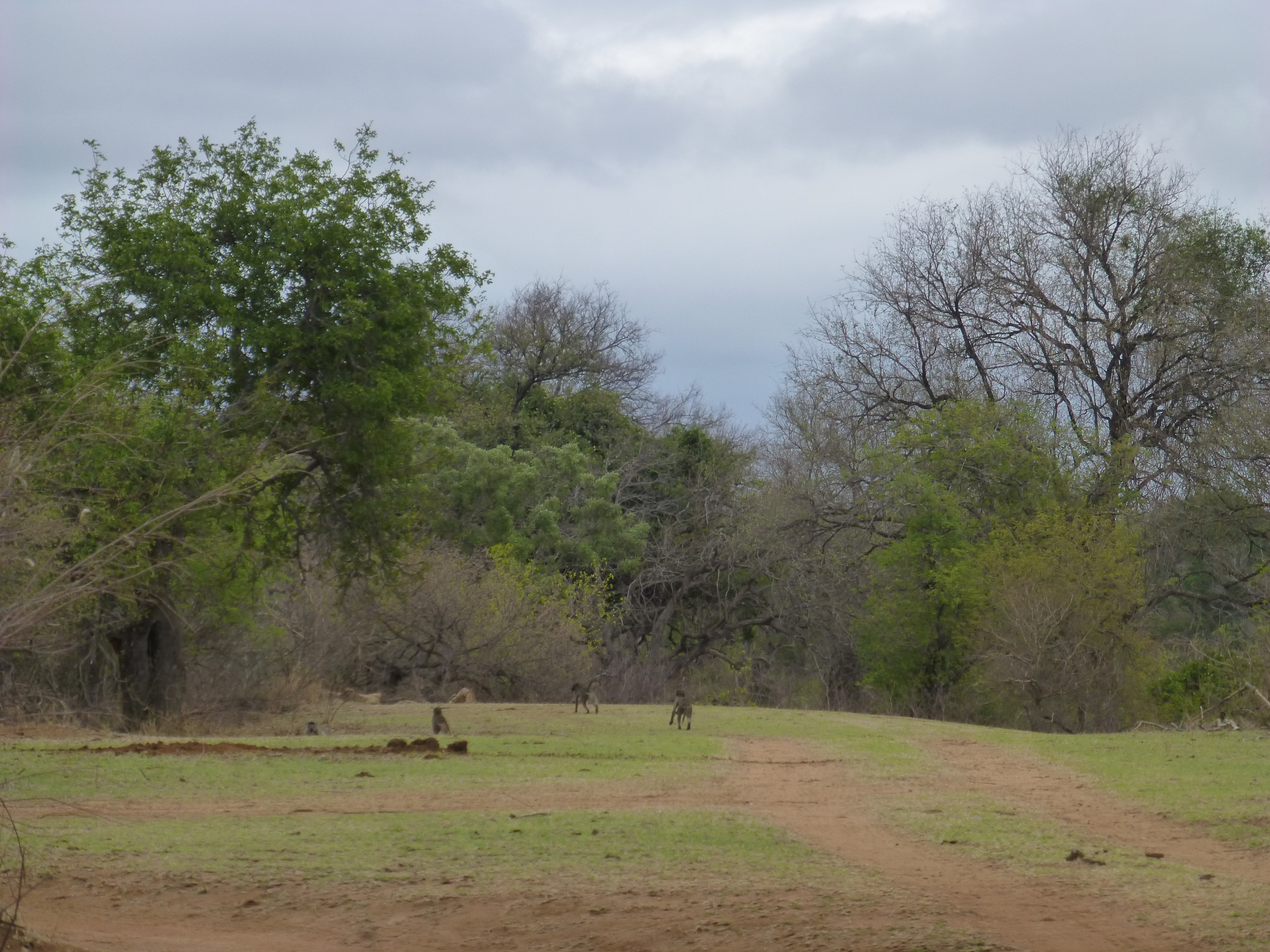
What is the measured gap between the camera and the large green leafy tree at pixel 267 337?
745 inches

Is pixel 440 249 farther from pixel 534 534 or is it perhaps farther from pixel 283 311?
pixel 534 534

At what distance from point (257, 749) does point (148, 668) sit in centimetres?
583

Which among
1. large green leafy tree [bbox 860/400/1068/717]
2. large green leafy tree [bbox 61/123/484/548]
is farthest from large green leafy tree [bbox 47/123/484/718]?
large green leafy tree [bbox 860/400/1068/717]

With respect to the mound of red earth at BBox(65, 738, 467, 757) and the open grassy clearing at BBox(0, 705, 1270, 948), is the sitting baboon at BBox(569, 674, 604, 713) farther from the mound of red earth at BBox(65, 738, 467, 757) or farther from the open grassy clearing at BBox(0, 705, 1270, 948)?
the mound of red earth at BBox(65, 738, 467, 757)

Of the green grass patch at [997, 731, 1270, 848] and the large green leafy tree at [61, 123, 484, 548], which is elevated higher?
the large green leafy tree at [61, 123, 484, 548]

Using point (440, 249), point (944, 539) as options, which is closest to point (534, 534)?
point (944, 539)

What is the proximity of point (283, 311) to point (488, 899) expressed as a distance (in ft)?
42.7

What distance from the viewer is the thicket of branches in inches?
739

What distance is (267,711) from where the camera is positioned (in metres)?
25.1

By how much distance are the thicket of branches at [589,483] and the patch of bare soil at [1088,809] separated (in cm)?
719

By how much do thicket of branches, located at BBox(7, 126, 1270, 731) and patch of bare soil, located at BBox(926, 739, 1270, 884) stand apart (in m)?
7.19

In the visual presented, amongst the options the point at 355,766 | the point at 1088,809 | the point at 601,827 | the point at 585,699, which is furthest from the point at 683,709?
the point at 601,827

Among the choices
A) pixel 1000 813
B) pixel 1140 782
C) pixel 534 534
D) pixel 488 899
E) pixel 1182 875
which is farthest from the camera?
pixel 534 534

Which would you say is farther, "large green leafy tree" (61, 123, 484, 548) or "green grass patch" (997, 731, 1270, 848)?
"large green leafy tree" (61, 123, 484, 548)
